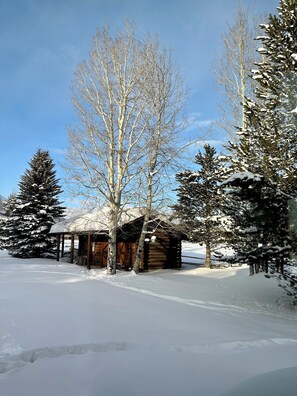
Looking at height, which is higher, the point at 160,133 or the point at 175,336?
the point at 160,133

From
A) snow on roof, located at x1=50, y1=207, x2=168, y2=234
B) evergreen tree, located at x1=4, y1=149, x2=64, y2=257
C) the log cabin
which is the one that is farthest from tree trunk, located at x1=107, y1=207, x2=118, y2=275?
evergreen tree, located at x1=4, y1=149, x2=64, y2=257

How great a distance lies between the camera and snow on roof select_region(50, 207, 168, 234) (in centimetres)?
1775

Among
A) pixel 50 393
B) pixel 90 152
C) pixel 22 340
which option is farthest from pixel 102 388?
pixel 90 152

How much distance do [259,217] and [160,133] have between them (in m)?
9.05

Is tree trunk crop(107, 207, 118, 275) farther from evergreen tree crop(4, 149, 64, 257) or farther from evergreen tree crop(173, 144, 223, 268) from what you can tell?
evergreen tree crop(4, 149, 64, 257)

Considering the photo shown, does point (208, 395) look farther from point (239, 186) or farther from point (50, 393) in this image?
point (239, 186)

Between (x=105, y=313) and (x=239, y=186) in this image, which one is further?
(x=239, y=186)

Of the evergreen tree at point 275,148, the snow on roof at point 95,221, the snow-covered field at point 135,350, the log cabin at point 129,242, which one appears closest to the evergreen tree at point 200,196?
the log cabin at point 129,242

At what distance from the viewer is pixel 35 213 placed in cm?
2725

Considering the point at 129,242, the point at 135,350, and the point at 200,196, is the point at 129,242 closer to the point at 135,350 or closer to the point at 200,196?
the point at 200,196

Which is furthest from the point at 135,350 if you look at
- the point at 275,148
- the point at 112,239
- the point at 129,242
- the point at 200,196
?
the point at 200,196

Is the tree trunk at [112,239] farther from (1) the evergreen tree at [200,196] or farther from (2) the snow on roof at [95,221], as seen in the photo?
(1) the evergreen tree at [200,196]

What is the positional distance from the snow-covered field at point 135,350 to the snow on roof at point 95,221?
31.6 feet

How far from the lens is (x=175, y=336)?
521 cm
